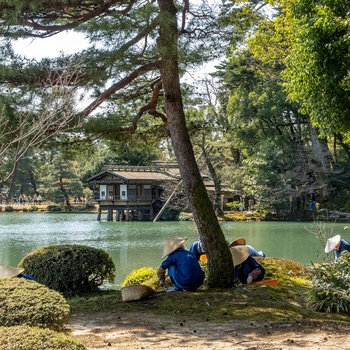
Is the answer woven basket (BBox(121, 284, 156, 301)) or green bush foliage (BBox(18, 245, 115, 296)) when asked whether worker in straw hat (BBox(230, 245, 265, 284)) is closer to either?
woven basket (BBox(121, 284, 156, 301))

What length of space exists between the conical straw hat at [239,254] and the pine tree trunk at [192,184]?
0.32 meters

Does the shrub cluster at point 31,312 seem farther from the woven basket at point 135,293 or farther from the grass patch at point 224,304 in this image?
the woven basket at point 135,293

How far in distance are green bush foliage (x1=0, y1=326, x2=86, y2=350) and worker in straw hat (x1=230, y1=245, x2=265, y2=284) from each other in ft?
16.7

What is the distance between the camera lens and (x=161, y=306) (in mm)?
6305

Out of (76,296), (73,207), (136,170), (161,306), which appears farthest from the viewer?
(73,207)

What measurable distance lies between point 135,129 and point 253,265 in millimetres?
2891

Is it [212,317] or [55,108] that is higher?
[55,108]

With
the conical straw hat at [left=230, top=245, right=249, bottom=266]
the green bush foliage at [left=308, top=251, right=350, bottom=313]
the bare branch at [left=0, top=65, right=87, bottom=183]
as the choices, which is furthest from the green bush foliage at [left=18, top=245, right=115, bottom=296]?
the green bush foliage at [left=308, top=251, right=350, bottom=313]

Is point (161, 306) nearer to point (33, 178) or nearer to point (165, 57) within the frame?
point (165, 57)

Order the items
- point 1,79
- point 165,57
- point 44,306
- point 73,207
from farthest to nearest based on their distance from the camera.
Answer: point 73,207, point 165,57, point 1,79, point 44,306

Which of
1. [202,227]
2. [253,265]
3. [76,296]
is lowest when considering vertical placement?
[76,296]

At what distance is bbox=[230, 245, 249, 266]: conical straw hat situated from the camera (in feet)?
25.3

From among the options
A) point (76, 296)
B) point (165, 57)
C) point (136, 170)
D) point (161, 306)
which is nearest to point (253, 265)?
point (161, 306)

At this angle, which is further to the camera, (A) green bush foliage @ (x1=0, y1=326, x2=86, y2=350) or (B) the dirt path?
(B) the dirt path
